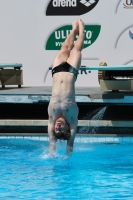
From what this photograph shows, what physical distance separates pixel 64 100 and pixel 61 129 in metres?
0.63

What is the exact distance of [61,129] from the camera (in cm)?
673

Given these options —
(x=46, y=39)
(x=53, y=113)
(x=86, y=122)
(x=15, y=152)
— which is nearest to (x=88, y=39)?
(x=46, y=39)

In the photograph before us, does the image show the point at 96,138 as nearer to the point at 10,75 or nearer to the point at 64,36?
the point at 10,75

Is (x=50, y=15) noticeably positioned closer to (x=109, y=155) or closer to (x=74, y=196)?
(x=109, y=155)

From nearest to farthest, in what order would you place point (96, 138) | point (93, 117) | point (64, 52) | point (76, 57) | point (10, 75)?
point (76, 57) → point (64, 52) → point (96, 138) → point (93, 117) → point (10, 75)

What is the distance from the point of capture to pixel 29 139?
9477 millimetres

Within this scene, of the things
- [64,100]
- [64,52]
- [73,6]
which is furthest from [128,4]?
[64,100]

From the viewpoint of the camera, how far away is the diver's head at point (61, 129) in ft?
22.1

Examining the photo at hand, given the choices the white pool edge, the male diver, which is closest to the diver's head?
the male diver

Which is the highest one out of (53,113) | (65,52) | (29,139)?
(65,52)

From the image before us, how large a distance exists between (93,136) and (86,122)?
11.1 inches

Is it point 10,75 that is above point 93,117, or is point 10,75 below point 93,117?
above

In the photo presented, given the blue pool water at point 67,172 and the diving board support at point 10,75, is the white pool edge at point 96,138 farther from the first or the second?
the diving board support at point 10,75

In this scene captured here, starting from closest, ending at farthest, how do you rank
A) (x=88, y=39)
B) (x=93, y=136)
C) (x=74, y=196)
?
1. (x=74, y=196)
2. (x=93, y=136)
3. (x=88, y=39)
